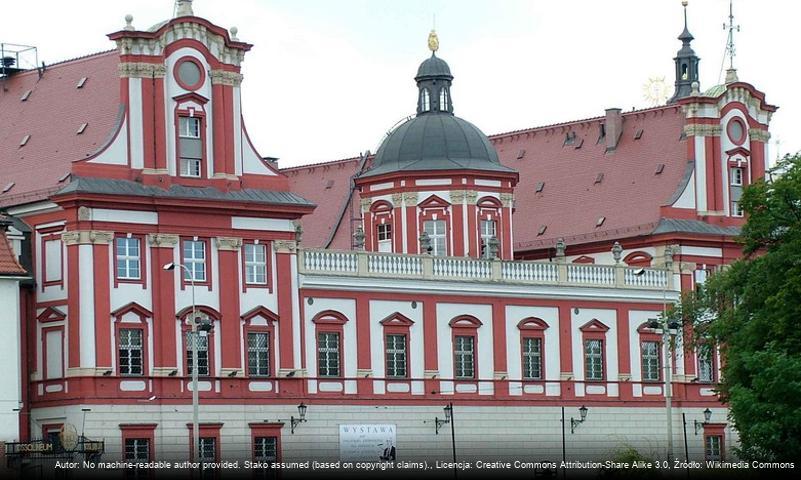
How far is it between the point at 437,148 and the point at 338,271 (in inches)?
558

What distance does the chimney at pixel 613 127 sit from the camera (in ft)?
381

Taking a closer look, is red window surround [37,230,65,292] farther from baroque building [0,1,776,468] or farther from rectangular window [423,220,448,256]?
rectangular window [423,220,448,256]

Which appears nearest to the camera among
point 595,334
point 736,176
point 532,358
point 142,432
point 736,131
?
point 142,432

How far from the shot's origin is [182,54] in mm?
90188

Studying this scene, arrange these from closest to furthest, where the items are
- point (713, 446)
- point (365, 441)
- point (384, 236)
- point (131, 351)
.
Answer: point (131, 351)
point (365, 441)
point (713, 446)
point (384, 236)

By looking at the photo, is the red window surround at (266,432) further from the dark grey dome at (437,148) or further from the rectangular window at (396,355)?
the dark grey dome at (437,148)

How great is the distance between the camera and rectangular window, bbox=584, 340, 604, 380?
338 ft

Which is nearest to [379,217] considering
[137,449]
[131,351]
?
[131,351]

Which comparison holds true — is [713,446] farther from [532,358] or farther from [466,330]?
[466,330]

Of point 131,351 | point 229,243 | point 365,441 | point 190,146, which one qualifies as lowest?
point 365,441

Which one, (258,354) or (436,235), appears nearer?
(258,354)

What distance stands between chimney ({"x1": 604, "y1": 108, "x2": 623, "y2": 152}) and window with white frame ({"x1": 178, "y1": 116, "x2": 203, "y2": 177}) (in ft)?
101

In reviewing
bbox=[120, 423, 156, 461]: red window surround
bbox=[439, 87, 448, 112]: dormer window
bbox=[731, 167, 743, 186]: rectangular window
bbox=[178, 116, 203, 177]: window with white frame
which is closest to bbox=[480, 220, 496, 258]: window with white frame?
bbox=[439, 87, 448, 112]: dormer window

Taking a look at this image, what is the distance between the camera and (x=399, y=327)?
317 feet
